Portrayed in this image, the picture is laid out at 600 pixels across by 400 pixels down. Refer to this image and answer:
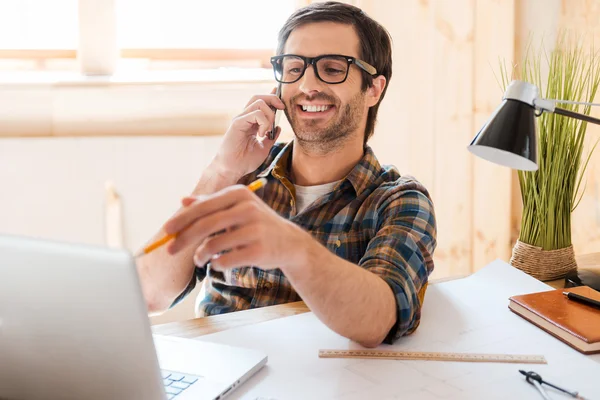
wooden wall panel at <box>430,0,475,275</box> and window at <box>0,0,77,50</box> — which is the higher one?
window at <box>0,0,77,50</box>

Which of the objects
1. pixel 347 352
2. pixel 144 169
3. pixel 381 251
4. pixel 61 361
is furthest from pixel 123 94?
pixel 61 361

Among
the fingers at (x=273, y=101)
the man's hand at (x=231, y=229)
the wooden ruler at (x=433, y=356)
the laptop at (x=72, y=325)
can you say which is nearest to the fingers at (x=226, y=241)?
the man's hand at (x=231, y=229)

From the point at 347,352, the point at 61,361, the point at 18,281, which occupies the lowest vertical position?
the point at 347,352

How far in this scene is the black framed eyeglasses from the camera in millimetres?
1606

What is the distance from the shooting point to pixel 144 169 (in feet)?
7.13

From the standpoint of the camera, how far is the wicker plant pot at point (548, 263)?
1.65 meters

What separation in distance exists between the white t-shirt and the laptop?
82 centimetres

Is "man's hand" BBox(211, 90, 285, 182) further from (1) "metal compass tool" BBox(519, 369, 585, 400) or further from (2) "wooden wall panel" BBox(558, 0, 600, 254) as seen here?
(2) "wooden wall panel" BBox(558, 0, 600, 254)

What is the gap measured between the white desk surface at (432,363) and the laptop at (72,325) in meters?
0.25

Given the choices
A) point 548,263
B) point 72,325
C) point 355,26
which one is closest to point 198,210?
point 72,325

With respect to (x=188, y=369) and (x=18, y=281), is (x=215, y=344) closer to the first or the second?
(x=188, y=369)

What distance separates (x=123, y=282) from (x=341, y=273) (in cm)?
47

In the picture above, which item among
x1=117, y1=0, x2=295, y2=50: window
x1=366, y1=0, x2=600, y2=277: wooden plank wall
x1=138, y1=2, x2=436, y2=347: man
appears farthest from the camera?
x1=117, y1=0, x2=295, y2=50: window

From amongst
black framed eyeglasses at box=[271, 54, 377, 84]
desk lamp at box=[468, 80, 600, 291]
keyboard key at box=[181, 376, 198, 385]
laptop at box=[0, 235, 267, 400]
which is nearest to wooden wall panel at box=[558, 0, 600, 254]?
black framed eyeglasses at box=[271, 54, 377, 84]
